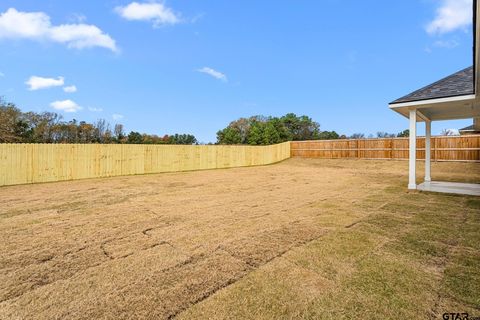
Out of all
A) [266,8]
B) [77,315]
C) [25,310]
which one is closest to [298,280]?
[77,315]

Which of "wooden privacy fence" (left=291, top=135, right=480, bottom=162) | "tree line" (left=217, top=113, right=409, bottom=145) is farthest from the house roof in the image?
"tree line" (left=217, top=113, right=409, bottom=145)

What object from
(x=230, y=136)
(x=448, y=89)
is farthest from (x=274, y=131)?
(x=448, y=89)

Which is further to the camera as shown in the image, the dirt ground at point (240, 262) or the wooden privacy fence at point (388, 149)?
the wooden privacy fence at point (388, 149)

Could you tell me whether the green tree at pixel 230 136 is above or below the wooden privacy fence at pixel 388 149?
above

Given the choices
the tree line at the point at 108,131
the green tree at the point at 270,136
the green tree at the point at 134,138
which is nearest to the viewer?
the tree line at the point at 108,131

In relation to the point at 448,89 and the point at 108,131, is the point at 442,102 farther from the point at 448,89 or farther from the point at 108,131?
the point at 108,131

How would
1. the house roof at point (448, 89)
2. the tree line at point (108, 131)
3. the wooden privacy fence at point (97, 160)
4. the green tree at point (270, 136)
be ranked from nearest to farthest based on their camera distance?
the house roof at point (448, 89), the wooden privacy fence at point (97, 160), the tree line at point (108, 131), the green tree at point (270, 136)

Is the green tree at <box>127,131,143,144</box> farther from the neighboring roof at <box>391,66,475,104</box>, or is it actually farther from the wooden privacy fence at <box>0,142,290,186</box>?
the neighboring roof at <box>391,66,475,104</box>

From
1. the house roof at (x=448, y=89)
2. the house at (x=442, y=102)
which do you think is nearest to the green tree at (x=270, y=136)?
the house at (x=442, y=102)

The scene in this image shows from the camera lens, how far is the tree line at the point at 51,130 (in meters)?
17.4

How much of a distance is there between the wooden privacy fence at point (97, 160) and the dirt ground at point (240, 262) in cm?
569

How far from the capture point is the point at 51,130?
21.8 meters

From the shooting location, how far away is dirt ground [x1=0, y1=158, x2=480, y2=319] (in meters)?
1.80

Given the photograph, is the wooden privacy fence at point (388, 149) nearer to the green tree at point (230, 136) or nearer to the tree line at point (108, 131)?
the tree line at point (108, 131)
